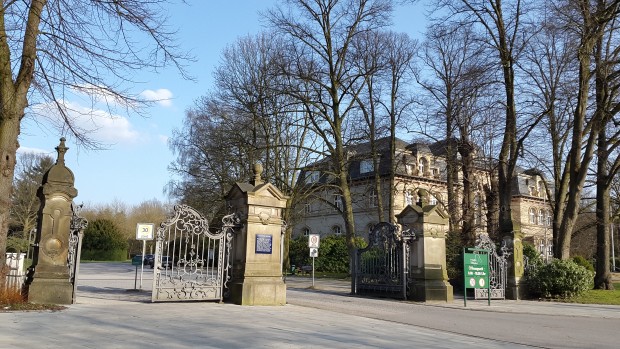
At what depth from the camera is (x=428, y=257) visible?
1731cm

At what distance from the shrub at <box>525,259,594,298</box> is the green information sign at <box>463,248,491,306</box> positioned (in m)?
3.59

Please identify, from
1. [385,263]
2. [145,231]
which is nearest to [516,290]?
[385,263]

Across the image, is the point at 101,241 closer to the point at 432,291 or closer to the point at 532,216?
the point at 532,216

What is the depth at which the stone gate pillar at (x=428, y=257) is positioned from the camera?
1728 cm

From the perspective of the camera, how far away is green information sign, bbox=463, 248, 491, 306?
1631 cm

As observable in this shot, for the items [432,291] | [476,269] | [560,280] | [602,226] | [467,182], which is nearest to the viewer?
[476,269]

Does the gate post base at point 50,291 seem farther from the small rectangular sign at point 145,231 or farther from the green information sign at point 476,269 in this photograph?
the green information sign at point 476,269

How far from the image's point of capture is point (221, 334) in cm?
845

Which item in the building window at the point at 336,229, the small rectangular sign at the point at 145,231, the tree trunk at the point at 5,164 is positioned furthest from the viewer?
the building window at the point at 336,229

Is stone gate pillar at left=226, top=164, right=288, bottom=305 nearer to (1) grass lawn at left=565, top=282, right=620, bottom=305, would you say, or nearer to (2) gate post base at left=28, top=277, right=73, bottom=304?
(2) gate post base at left=28, top=277, right=73, bottom=304

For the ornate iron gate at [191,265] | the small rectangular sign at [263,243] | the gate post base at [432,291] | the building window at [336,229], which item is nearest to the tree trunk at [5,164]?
the ornate iron gate at [191,265]

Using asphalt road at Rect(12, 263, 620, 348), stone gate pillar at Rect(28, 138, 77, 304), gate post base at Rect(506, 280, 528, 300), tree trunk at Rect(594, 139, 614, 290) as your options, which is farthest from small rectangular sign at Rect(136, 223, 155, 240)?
tree trunk at Rect(594, 139, 614, 290)

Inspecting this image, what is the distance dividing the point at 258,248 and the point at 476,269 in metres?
7.18

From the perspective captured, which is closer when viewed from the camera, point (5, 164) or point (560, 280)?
point (5, 164)
